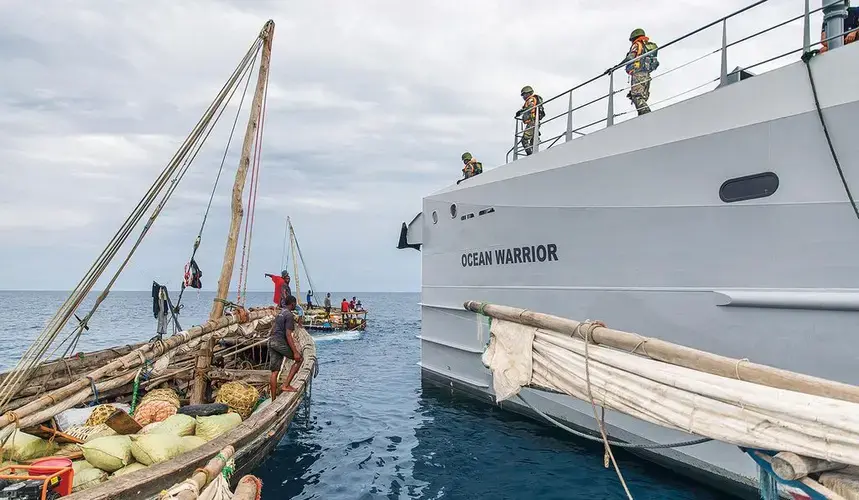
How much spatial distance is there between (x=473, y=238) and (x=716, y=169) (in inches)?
199

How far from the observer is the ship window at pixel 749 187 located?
223 inches

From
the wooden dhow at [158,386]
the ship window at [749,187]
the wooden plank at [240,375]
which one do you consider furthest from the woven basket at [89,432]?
the ship window at [749,187]

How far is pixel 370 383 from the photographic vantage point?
55.0ft

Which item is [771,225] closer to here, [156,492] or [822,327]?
[822,327]

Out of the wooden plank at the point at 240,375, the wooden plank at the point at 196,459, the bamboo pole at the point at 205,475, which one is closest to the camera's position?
the bamboo pole at the point at 205,475

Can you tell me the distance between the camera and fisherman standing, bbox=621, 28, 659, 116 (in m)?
7.68

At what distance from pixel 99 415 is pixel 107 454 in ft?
7.07

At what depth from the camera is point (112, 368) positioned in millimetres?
6184

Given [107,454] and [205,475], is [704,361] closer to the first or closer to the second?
[205,475]

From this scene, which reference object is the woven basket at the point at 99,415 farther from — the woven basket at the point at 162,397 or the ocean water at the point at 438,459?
the ocean water at the point at 438,459

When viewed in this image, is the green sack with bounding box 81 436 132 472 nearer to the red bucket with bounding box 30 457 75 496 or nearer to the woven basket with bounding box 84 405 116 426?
the red bucket with bounding box 30 457 75 496

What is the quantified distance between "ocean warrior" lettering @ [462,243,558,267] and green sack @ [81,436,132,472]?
6251 millimetres

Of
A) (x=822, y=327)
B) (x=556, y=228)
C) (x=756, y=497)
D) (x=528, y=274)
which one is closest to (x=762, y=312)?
(x=822, y=327)

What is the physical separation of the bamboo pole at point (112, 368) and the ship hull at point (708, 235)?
451cm
